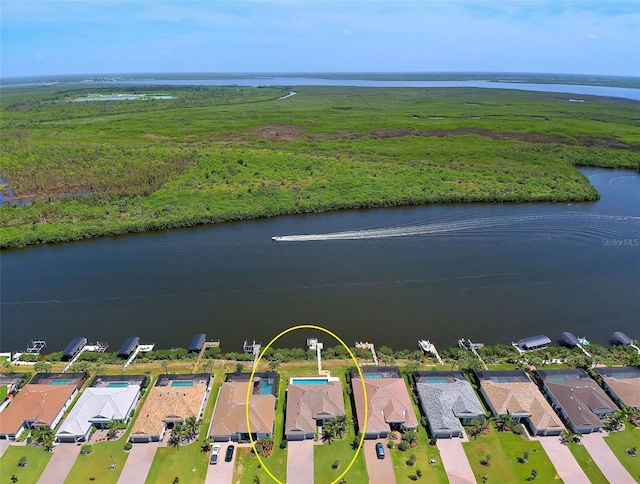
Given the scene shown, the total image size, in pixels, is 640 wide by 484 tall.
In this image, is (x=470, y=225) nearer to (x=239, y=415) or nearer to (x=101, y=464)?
(x=239, y=415)

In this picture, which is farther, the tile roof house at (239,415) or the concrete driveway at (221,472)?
the tile roof house at (239,415)

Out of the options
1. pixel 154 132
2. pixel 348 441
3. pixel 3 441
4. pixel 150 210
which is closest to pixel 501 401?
pixel 348 441

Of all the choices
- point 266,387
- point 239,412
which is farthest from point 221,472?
Answer: point 266,387

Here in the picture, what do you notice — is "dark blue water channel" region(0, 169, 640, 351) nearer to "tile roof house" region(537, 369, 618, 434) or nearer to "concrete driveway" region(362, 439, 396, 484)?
"tile roof house" region(537, 369, 618, 434)

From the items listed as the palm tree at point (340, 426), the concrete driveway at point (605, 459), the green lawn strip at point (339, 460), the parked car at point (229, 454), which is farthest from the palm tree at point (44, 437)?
the concrete driveway at point (605, 459)

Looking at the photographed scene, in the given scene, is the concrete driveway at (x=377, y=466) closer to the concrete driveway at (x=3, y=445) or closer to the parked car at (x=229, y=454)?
the parked car at (x=229, y=454)

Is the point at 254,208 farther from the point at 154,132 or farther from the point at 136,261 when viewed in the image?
the point at 154,132
